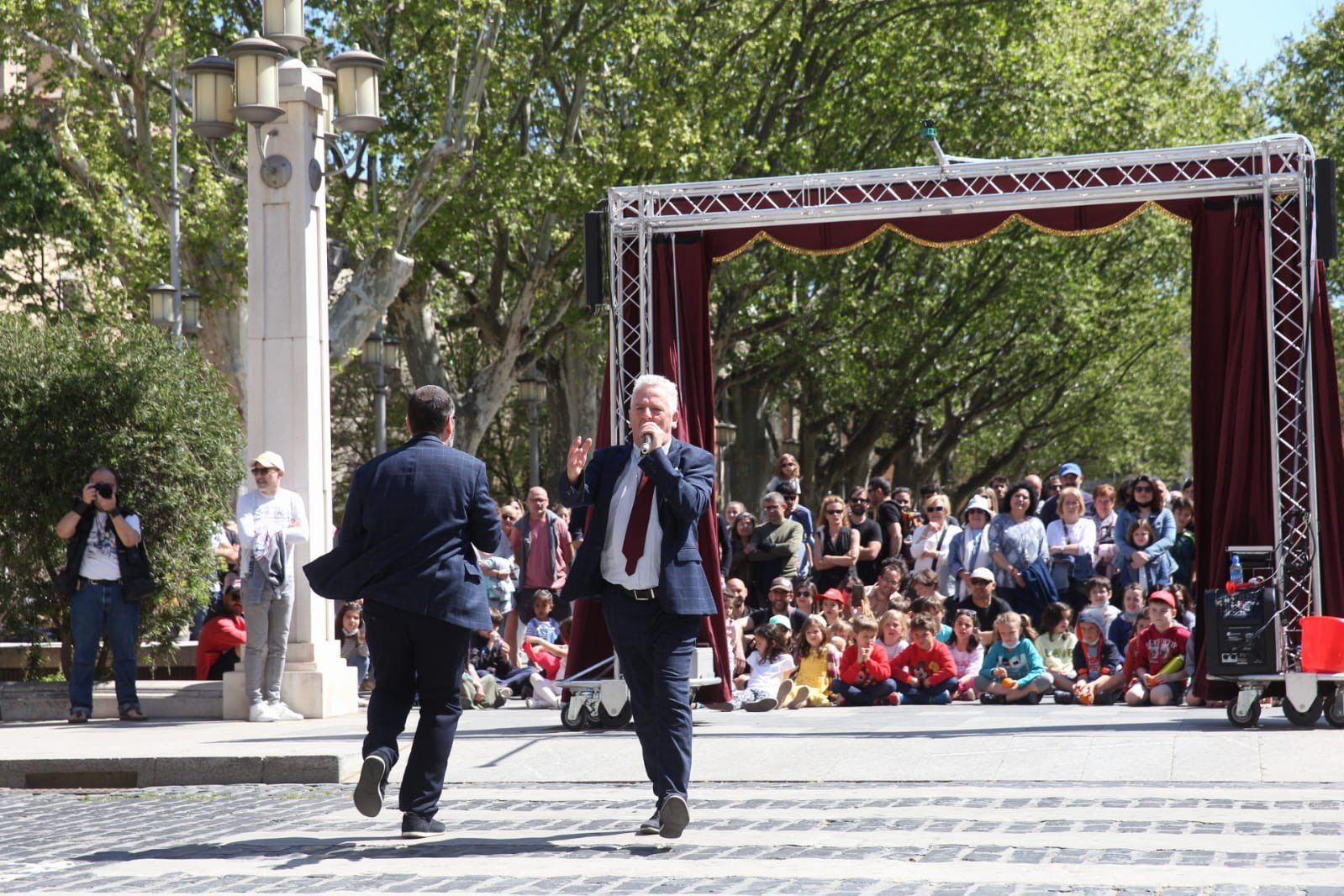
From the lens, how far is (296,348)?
12477 mm

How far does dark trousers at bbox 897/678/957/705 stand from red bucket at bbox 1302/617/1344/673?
3.56 m

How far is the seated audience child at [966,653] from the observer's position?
13.4 metres

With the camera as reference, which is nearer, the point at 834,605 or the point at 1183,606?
the point at 1183,606

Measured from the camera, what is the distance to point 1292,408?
1091cm

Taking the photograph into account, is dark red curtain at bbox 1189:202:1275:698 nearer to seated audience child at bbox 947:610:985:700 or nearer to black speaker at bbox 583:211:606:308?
seated audience child at bbox 947:610:985:700

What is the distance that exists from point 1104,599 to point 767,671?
2.74m

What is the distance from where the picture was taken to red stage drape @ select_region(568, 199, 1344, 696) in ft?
35.4

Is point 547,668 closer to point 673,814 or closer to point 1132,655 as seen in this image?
point 1132,655

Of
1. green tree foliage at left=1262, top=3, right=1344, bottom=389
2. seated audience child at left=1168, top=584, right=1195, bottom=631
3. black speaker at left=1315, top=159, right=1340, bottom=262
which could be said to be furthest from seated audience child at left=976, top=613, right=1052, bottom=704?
green tree foliage at left=1262, top=3, right=1344, bottom=389

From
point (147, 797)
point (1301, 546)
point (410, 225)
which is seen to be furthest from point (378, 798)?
point (410, 225)

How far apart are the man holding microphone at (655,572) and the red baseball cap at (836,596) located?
7753 mm

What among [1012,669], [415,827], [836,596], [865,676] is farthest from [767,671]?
[415,827]

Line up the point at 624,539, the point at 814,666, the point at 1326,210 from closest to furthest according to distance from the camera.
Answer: the point at 624,539 → the point at 1326,210 → the point at 814,666

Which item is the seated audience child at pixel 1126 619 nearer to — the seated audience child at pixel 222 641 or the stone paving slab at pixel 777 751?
the stone paving slab at pixel 777 751
